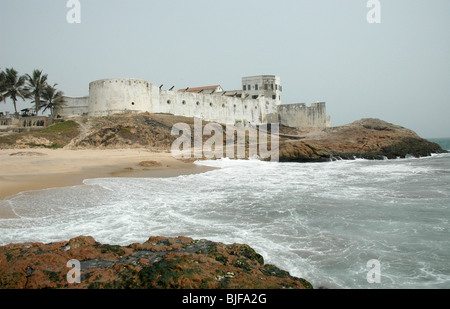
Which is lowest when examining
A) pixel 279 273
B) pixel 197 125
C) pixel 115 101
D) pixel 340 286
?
pixel 340 286

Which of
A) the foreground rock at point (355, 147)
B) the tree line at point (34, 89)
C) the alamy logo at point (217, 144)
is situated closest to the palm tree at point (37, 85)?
the tree line at point (34, 89)

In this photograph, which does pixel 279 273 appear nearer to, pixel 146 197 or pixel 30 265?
pixel 30 265

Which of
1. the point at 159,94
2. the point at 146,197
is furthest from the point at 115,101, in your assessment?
the point at 146,197

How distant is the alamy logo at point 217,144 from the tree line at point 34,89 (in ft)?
51.4

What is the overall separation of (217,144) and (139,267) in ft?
81.8

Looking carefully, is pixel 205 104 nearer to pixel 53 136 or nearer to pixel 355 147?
pixel 53 136

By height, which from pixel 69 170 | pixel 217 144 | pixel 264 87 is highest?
pixel 264 87

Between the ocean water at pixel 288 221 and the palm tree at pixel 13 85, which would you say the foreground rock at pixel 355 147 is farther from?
the palm tree at pixel 13 85

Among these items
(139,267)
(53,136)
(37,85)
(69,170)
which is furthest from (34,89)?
(139,267)

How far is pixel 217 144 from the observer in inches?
1121

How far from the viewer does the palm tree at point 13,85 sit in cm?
3569

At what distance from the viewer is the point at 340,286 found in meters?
4.08
